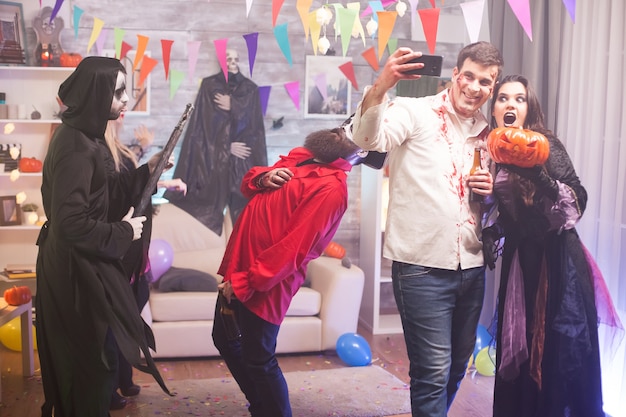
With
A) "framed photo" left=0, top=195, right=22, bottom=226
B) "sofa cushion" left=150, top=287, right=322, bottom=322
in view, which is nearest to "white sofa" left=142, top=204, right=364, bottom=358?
"sofa cushion" left=150, top=287, right=322, bottom=322

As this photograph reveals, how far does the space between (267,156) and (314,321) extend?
54.3 inches

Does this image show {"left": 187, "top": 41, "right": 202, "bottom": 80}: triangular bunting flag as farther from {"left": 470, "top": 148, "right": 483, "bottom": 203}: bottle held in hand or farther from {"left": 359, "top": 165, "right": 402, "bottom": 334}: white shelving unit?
{"left": 470, "top": 148, "right": 483, "bottom": 203}: bottle held in hand

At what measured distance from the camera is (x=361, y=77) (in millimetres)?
5359

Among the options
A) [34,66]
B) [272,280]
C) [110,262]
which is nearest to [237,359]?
[272,280]

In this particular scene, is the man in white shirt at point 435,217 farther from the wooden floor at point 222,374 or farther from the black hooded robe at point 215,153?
the black hooded robe at point 215,153

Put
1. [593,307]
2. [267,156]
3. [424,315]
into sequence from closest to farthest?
[424,315] < [593,307] < [267,156]

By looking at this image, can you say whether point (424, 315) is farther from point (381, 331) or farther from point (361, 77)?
point (361, 77)

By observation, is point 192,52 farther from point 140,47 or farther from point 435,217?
point 435,217

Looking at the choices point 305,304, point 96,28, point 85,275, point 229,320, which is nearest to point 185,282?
point 305,304

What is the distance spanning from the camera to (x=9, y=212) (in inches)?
185

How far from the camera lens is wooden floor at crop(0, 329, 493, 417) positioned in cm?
341

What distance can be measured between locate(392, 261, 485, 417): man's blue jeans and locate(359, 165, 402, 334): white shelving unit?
2472 millimetres

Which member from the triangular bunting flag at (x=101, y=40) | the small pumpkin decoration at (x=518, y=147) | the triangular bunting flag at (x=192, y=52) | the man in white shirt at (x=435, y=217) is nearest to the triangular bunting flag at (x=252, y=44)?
the triangular bunting flag at (x=192, y=52)

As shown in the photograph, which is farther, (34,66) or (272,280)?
(34,66)
